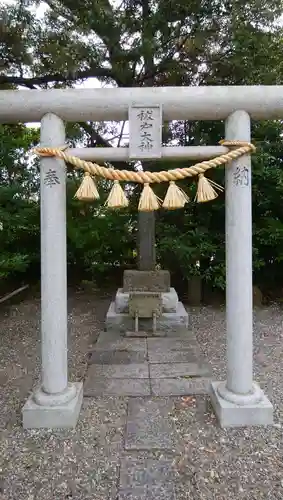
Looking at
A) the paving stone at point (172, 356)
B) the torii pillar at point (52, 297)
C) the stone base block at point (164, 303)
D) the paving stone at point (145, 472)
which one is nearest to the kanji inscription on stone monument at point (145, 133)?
the torii pillar at point (52, 297)

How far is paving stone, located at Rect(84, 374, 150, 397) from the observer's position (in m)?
2.97

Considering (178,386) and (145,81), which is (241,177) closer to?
(178,386)

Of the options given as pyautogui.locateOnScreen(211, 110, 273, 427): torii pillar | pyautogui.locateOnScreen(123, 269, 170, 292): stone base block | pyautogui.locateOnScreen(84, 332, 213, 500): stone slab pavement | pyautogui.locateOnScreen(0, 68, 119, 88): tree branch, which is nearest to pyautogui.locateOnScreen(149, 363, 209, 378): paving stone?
pyautogui.locateOnScreen(84, 332, 213, 500): stone slab pavement

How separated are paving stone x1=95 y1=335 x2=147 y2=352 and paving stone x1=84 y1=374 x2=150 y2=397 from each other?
0.74 meters

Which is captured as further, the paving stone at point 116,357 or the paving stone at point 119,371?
the paving stone at point 116,357

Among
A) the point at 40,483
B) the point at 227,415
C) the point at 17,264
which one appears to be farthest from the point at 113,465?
the point at 17,264

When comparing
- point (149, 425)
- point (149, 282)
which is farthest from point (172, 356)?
point (149, 282)

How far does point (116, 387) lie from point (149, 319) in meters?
1.56

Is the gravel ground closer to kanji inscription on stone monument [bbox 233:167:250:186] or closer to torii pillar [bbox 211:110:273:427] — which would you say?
torii pillar [bbox 211:110:273:427]

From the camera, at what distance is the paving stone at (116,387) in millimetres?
2975

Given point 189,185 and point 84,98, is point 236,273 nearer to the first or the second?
point 84,98

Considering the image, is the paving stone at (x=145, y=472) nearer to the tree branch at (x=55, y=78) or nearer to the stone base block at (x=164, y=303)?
the stone base block at (x=164, y=303)

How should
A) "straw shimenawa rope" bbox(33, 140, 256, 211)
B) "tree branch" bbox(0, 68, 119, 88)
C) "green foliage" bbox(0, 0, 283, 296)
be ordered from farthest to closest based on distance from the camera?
"tree branch" bbox(0, 68, 119, 88) < "green foliage" bbox(0, 0, 283, 296) < "straw shimenawa rope" bbox(33, 140, 256, 211)

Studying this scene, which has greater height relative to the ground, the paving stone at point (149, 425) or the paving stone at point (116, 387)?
the paving stone at point (116, 387)
